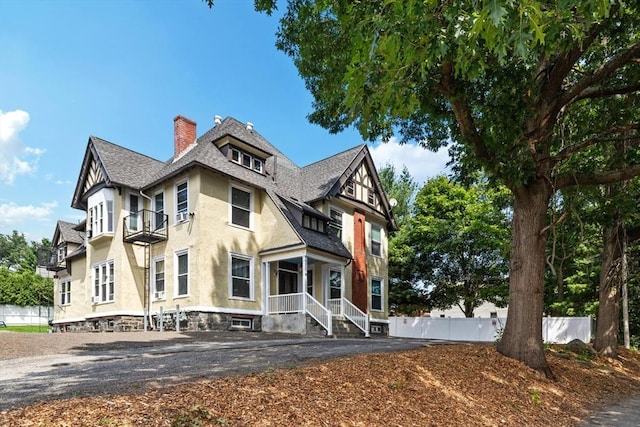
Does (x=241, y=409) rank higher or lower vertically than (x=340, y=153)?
lower

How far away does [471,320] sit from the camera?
24.8 m

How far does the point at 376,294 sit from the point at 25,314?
1291 inches

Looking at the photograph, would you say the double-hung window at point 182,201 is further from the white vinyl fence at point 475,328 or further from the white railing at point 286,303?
the white vinyl fence at point 475,328

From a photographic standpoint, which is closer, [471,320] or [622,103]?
[622,103]

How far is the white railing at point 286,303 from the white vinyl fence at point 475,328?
386 inches

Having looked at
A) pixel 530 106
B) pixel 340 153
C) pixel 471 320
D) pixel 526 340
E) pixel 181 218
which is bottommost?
pixel 471 320

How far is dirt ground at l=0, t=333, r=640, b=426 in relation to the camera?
436cm

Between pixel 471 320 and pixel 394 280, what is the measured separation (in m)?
6.13

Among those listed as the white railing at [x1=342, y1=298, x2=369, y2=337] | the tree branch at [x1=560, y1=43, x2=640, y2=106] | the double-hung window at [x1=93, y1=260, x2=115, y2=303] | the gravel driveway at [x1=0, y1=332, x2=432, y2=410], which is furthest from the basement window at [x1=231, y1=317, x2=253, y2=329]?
the tree branch at [x1=560, y1=43, x2=640, y2=106]

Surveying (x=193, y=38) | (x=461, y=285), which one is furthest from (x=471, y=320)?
(x=193, y=38)

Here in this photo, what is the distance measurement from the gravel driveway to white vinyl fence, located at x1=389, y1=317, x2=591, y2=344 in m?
15.4

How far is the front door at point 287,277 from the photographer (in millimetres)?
20369

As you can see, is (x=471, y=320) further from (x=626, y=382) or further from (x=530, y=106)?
(x=530, y=106)

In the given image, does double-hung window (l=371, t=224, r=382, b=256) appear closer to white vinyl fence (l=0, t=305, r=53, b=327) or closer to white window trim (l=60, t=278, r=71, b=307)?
white window trim (l=60, t=278, r=71, b=307)
